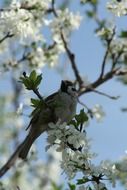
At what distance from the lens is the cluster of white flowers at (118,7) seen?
4794 mm

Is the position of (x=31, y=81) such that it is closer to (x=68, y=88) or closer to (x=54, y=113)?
(x=54, y=113)

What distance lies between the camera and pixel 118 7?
4.84 meters

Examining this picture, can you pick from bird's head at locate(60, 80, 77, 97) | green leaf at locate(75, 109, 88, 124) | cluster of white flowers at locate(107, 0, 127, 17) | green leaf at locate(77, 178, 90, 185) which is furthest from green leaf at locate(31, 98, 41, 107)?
cluster of white flowers at locate(107, 0, 127, 17)

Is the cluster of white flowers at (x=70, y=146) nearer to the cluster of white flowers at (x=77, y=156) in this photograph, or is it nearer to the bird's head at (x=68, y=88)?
the cluster of white flowers at (x=77, y=156)

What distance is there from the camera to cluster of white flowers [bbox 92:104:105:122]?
6.52 meters

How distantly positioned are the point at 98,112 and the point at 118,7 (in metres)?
1.96

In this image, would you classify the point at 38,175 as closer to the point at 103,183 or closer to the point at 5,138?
the point at 5,138

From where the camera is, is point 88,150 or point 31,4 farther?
point 31,4

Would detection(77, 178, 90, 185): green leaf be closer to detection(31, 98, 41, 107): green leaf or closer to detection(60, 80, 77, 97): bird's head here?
Result: detection(31, 98, 41, 107): green leaf

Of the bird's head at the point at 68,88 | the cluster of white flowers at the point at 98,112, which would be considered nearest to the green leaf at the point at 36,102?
the bird's head at the point at 68,88

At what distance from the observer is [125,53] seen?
6004 mm

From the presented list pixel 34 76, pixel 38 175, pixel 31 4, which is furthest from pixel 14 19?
pixel 38 175

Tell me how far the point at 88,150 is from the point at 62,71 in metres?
4.24

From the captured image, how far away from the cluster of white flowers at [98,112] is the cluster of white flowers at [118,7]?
183cm
